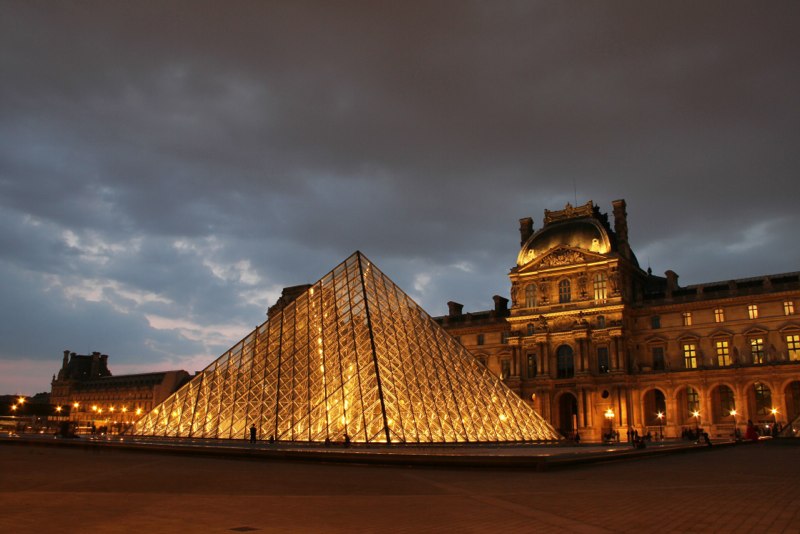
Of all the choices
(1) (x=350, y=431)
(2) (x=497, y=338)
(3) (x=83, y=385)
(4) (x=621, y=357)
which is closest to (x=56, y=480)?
(1) (x=350, y=431)

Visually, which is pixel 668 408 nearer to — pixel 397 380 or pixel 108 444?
pixel 397 380

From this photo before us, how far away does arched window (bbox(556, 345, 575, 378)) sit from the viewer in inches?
1882

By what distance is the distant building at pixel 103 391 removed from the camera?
79.5 m

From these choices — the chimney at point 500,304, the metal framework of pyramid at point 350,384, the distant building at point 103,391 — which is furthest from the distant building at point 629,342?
the distant building at point 103,391

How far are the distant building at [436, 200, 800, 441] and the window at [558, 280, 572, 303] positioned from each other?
0.07 metres

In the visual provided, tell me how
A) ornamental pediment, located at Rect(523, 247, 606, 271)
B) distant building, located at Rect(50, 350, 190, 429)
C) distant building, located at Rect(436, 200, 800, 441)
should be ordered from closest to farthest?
1. distant building, located at Rect(436, 200, 800, 441)
2. ornamental pediment, located at Rect(523, 247, 606, 271)
3. distant building, located at Rect(50, 350, 190, 429)

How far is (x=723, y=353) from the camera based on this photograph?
43.7 meters

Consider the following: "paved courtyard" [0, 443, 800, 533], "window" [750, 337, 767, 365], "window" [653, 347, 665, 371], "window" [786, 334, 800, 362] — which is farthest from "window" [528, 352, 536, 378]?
"paved courtyard" [0, 443, 800, 533]

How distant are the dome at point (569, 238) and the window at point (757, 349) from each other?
36.3 feet

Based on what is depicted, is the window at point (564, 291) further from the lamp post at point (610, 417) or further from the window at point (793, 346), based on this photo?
the window at point (793, 346)

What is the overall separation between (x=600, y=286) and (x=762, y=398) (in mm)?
12453

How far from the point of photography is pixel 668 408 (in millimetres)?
44250

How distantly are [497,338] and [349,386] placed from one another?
3226 centimetres

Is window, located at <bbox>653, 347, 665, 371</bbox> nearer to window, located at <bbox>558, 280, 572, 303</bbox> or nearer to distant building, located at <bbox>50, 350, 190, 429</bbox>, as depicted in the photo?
window, located at <bbox>558, 280, 572, 303</bbox>
